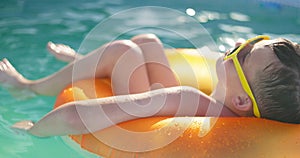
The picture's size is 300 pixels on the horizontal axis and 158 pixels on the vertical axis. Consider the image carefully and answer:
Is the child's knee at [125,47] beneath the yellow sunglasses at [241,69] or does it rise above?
beneath

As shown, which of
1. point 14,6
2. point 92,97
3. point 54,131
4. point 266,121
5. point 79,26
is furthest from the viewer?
point 14,6

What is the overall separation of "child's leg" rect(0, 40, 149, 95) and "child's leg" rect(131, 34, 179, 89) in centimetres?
8

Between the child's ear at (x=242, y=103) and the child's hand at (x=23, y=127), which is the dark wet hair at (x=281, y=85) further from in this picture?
the child's hand at (x=23, y=127)

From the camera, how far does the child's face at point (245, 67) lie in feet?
5.53

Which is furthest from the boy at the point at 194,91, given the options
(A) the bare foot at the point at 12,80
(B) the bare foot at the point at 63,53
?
(B) the bare foot at the point at 63,53

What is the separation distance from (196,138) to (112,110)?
30 cm

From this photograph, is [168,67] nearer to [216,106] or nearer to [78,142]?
[216,106]

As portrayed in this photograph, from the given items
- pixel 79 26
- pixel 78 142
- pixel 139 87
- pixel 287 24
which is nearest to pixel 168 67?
pixel 139 87

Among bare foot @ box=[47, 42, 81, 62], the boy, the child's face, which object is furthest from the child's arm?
bare foot @ box=[47, 42, 81, 62]

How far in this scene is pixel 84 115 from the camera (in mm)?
1734

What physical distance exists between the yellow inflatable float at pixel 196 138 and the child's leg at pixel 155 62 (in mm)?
431

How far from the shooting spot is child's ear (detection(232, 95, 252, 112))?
1.77 metres

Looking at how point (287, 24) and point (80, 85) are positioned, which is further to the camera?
point (287, 24)

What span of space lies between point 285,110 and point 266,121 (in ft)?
0.24
